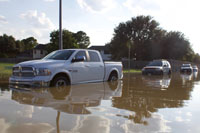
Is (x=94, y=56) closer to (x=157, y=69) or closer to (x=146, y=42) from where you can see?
(x=157, y=69)

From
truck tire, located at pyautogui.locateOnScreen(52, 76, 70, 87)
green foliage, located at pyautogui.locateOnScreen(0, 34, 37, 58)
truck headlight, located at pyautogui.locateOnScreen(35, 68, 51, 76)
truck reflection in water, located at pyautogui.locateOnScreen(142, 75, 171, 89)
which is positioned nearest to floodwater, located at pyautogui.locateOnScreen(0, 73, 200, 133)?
truck headlight, located at pyautogui.locateOnScreen(35, 68, 51, 76)

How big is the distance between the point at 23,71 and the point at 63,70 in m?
1.46

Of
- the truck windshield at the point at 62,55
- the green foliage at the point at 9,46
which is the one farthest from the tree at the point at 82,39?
the truck windshield at the point at 62,55

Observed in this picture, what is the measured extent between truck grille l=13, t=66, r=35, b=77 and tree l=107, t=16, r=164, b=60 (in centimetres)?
3841

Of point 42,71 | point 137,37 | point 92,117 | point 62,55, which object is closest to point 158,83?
point 62,55

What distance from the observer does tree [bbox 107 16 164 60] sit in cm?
4456

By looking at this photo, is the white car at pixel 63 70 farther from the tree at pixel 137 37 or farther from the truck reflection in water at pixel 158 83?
the tree at pixel 137 37

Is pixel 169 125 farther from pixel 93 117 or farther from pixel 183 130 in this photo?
pixel 93 117

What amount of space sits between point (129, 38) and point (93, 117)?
43.6 metres

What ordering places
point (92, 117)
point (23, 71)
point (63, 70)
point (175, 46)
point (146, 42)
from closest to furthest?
point (92, 117) → point (23, 71) → point (63, 70) → point (175, 46) → point (146, 42)

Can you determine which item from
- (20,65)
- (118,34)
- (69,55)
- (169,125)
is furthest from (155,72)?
(118,34)

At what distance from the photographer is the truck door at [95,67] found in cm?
905

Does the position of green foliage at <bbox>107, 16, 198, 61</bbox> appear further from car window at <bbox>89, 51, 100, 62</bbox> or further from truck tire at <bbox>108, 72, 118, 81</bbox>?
car window at <bbox>89, 51, 100, 62</bbox>

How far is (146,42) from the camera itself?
1772 inches
